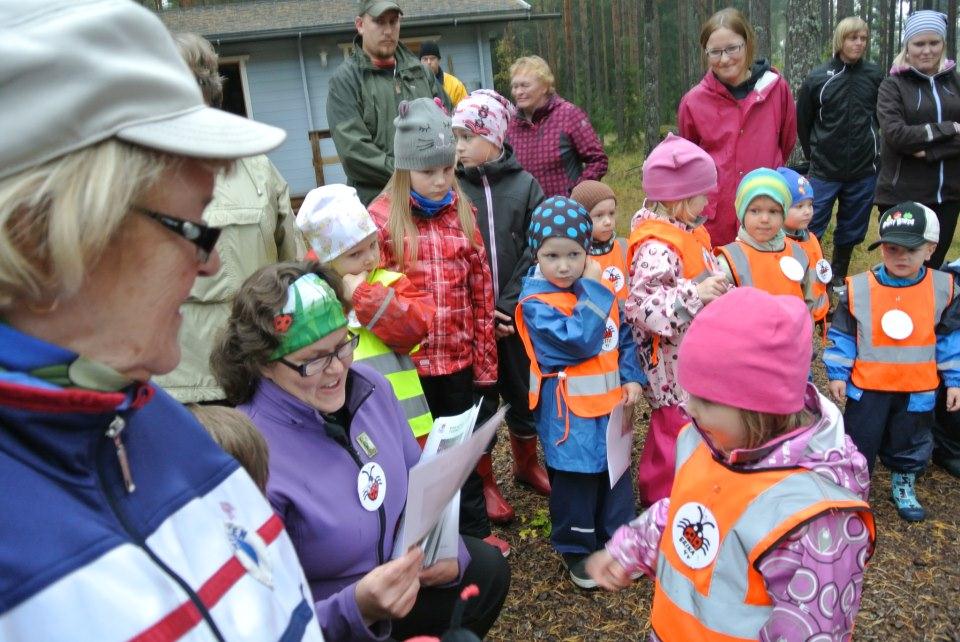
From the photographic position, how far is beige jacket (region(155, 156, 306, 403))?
288 cm

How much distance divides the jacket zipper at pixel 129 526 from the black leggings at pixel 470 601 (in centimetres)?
159

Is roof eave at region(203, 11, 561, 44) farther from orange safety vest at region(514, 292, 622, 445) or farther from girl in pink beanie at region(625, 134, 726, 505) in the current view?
orange safety vest at region(514, 292, 622, 445)

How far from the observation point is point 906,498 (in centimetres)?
392

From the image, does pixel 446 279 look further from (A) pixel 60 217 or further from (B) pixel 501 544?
(A) pixel 60 217

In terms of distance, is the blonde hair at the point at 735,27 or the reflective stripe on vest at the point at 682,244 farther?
the blonde hair at the point at 735,27

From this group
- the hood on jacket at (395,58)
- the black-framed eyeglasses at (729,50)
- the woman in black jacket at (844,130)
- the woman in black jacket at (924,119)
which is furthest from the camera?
the woman in black jacket at (844,130)

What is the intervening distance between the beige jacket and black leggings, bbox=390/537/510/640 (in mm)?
1168

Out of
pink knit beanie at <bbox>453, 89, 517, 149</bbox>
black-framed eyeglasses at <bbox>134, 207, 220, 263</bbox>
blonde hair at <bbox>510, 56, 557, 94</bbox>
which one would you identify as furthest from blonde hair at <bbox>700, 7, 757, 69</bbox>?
black-framed eyeglasses at <bbox>134, 207, 220, 263</bbox>

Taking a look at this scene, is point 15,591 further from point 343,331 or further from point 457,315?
point 457,315

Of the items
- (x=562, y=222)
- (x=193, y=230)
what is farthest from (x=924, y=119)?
(x=193, y=230)

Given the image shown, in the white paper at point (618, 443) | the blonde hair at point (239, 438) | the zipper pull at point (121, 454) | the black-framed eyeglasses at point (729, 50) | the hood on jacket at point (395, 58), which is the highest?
the hood on jacket at point (395, 58)

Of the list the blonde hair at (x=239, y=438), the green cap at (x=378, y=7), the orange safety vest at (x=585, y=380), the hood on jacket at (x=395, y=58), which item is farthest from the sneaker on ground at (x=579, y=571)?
the green cap at (x=378, y=7)

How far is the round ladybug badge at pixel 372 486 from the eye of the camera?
2135 mm

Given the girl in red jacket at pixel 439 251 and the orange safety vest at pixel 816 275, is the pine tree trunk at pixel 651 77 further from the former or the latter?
the girl in red jacket at pixel 439 251
